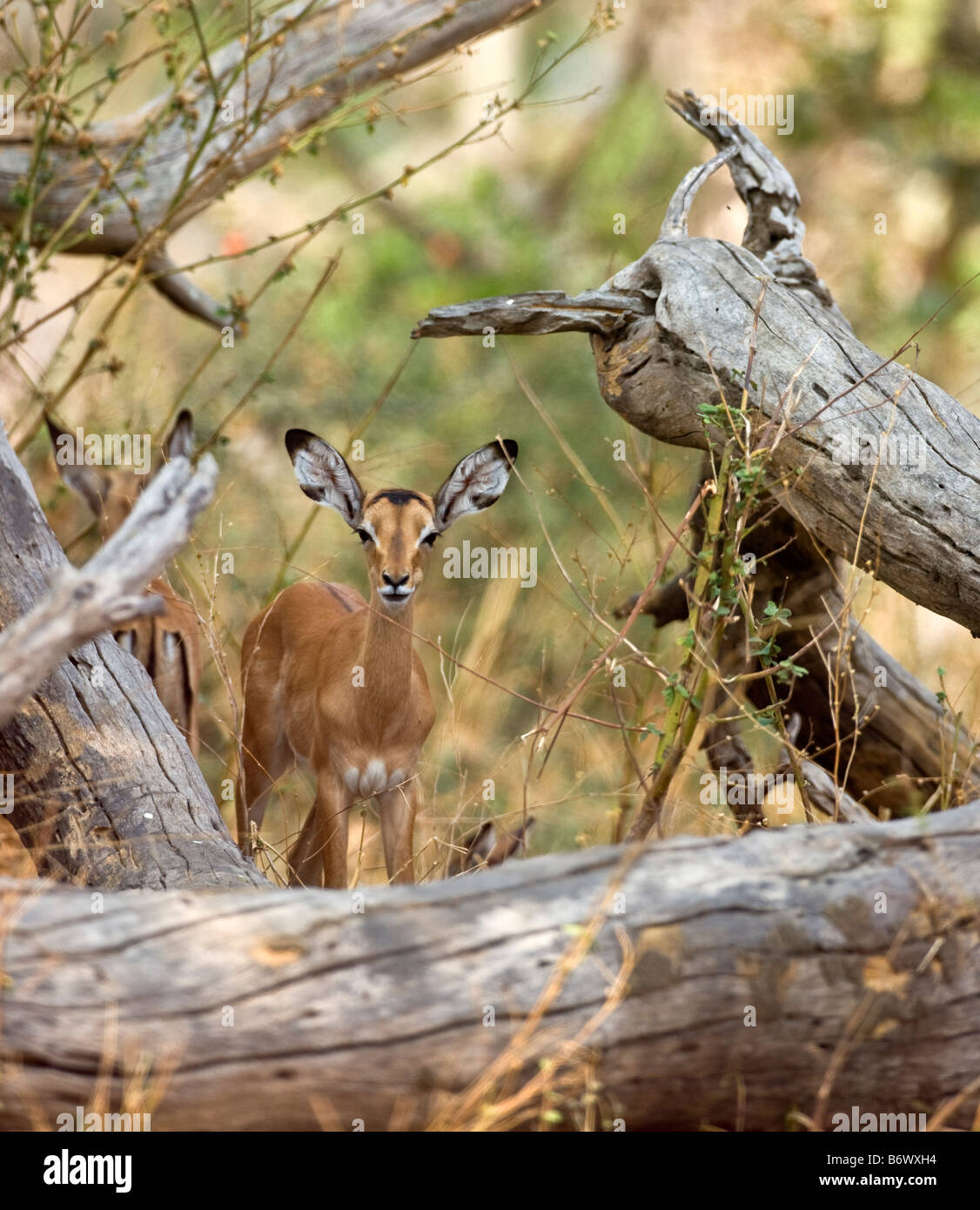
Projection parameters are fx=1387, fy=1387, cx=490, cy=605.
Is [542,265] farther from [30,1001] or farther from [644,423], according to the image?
[30,1001]

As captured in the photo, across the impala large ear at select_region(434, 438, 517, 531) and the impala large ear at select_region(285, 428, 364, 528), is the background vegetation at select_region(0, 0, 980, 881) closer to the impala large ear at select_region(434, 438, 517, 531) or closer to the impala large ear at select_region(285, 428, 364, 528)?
the impala large ear at select_region(285, 428, 364, 528)

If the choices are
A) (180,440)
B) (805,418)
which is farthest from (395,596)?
(180,440)

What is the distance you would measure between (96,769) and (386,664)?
1437 millimetres

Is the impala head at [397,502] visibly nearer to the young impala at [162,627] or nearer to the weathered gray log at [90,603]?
the young impala at [162,627]

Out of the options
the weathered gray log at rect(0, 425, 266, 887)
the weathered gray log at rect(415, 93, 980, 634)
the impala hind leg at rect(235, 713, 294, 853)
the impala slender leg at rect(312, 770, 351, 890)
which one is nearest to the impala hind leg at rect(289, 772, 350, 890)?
the impala slender leg at rect(312, 770, 351, 890)

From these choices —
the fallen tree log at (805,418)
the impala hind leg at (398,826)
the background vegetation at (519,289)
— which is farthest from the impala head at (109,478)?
the fallen tree log at (805,418)

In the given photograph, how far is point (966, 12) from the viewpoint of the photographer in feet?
45.9

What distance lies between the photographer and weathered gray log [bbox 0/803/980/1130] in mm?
2809

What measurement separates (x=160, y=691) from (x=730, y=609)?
3140 mm

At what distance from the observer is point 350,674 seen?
19.3 feet

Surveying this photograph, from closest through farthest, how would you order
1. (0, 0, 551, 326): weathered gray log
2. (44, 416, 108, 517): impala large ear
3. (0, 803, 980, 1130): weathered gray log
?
(0, 803, 980, 1130): weathered gray log < (44, 416, 108, 517): impala large ear < (0, 0, 551, 326): weathered gray log

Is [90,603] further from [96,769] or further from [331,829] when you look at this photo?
[331,829]

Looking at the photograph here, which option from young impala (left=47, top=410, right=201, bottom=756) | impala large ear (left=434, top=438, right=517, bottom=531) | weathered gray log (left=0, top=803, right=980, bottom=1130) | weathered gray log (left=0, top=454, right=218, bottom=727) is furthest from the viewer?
young impala (left=47, top=410, right=201, bottom=756)
